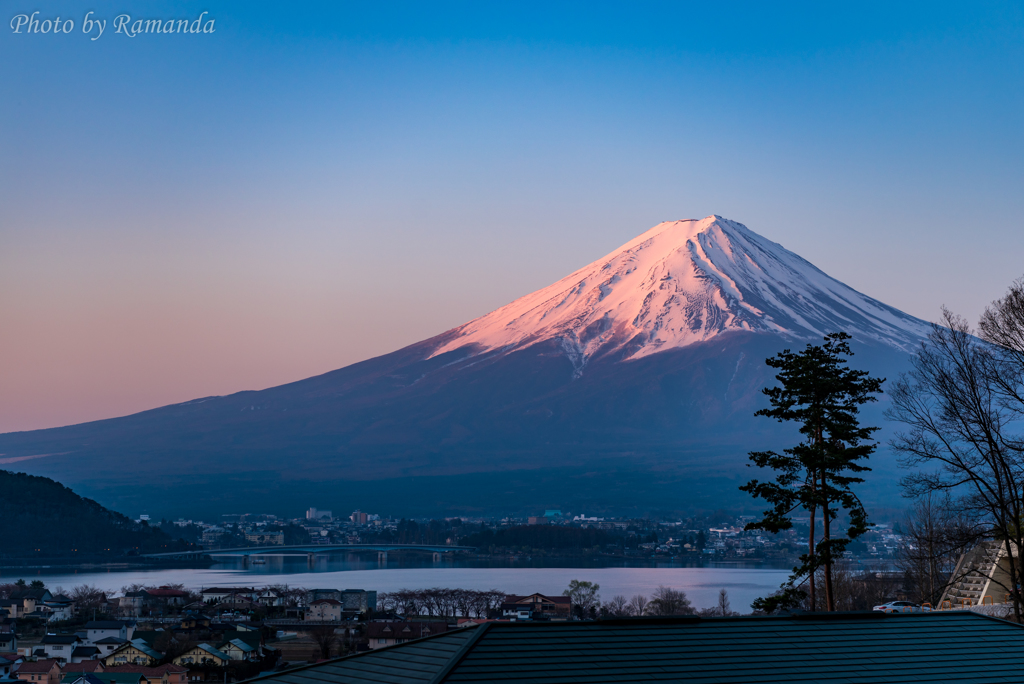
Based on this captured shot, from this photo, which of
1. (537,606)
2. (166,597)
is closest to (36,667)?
(537,606)

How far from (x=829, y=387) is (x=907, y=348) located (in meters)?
161

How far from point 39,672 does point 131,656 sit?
16.0ft

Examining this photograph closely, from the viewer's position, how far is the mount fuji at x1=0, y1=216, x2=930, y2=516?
169 meters

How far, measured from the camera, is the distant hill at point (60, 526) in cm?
12319

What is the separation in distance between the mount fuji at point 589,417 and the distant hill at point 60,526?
43889 mm

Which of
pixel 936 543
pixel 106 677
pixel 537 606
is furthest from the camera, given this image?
pixel 537 606

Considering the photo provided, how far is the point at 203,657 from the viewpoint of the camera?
4056cm

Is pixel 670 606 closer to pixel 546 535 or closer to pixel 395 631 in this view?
pixel 395 631

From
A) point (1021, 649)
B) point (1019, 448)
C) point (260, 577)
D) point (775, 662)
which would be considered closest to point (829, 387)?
point (1019, 448)

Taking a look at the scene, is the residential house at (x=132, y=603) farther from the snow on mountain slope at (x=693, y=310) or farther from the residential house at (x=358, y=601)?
the snow on mountain slope at (x=693, y=310)

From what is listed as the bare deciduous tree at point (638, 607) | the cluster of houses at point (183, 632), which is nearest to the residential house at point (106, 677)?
the cluster of houses at point (183, 632)

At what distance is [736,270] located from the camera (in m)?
198

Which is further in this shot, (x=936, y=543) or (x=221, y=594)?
(x=221, y=594)

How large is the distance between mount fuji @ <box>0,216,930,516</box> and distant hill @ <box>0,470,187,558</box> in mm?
43889
